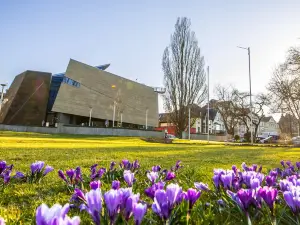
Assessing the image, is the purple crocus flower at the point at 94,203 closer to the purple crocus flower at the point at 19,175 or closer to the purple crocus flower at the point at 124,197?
the purple crocus flower at the point at 124,197

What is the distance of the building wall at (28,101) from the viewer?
37.5m

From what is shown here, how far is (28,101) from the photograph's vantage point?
3903cm

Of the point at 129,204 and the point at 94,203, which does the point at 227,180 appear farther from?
the point at 94,203

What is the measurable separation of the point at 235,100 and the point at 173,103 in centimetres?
1760

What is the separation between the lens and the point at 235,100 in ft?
157

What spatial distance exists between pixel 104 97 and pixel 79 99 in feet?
16.9

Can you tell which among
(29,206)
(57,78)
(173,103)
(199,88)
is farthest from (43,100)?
(29,206)

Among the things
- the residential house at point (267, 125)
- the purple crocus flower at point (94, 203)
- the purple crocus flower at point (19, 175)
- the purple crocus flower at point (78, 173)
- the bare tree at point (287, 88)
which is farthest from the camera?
the residential house at point (267, 125)

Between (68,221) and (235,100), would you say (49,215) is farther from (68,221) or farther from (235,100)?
(235,100)

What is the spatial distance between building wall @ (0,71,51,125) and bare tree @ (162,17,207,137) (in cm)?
1914

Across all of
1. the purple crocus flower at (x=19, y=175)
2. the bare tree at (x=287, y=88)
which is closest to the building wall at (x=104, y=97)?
the bare tree at (x=287, y=88)

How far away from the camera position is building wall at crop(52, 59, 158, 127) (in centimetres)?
3806

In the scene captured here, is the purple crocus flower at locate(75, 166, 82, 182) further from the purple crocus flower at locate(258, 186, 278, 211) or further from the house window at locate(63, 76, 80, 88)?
the house window at locate(63, 76, 80, 88)

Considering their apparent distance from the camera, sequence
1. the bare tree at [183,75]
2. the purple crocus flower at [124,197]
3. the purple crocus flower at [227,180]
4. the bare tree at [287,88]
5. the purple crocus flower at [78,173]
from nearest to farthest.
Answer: the purple crocus flower at [124,197]
the purple crocus flower at [227,180]
the purple crocus flower at [78,173]
the bare tree at [287,88]
the bare tree at [183,75]
